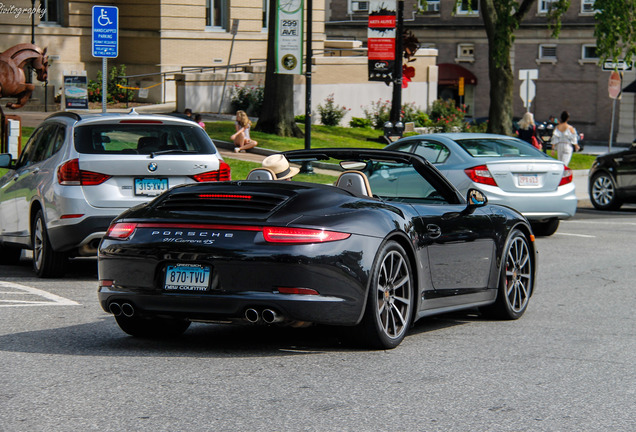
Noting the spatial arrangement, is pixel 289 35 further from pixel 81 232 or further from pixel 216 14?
pixel 216 14

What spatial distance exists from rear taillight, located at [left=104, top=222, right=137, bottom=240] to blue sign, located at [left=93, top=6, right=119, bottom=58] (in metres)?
9.98

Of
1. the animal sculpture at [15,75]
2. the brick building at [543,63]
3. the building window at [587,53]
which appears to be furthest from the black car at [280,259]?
the building window at [587,53]

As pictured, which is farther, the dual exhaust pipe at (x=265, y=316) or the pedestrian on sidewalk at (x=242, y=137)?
the pedestrian on sidewalk at (x=242, y=137)

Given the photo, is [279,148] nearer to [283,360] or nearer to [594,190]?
[594,190]

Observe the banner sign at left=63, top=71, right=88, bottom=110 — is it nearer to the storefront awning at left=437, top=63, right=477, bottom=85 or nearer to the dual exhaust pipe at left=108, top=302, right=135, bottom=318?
the dual exhaust pipe at left=108, top=302, right=135, bottom=318

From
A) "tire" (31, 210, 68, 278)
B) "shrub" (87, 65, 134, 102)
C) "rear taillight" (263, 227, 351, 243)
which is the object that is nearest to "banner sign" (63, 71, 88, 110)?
"tire" (31, 210, 68, 278)

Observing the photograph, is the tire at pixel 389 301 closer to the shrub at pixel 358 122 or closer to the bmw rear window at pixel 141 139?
the bmw rear window at pixel 141 139

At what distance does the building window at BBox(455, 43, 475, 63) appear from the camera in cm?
6384

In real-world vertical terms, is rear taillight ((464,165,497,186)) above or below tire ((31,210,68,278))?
above

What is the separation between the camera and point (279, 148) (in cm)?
2767

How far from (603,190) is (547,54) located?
138 ft

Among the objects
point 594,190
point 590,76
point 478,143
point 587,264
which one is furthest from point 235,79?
point 590,76

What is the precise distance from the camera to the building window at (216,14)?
4209cm

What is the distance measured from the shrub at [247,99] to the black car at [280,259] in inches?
1096
